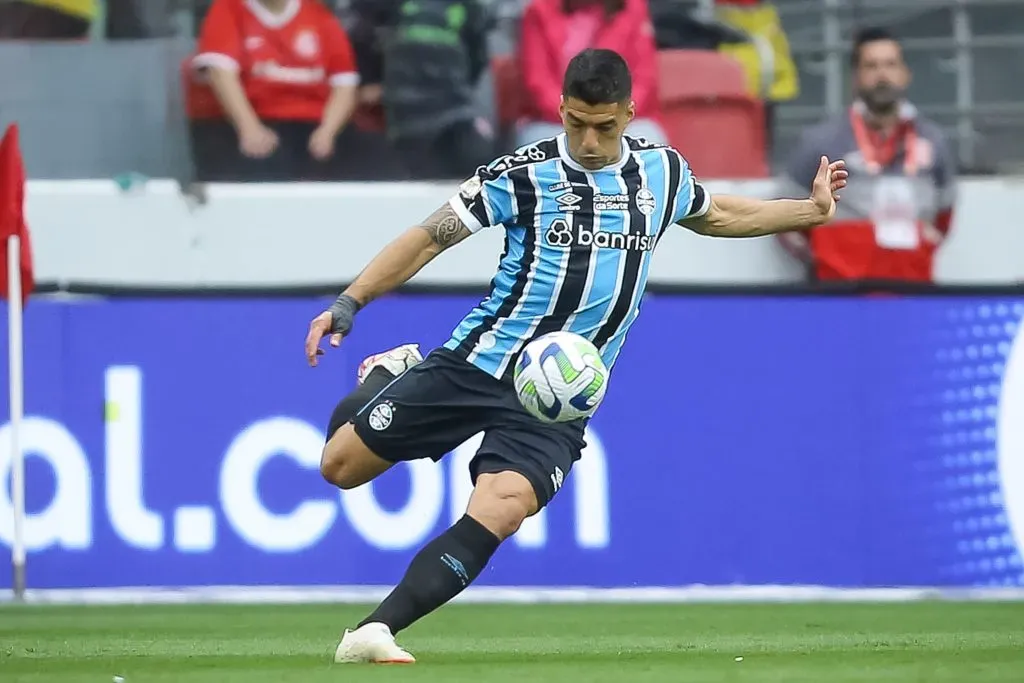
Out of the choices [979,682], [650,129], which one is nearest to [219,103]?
[650,129]

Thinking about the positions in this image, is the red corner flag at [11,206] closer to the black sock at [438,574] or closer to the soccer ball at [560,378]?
the soccer ball at [560,378]

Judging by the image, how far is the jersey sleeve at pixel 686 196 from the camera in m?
7.25

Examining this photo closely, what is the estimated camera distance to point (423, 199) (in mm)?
12086

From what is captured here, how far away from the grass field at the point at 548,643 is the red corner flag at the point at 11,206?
1779 millimetres

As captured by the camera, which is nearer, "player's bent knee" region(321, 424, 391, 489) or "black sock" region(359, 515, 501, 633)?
"black sock" region(359, 515, 501, 633)

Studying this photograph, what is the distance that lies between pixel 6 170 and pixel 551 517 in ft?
11.1

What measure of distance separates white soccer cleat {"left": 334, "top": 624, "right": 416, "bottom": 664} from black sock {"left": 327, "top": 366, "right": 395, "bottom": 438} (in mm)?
1224

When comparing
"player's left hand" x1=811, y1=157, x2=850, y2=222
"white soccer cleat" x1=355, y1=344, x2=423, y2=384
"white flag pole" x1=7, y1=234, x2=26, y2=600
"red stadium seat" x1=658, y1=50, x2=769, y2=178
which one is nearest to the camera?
"player's left hand" x1=811, y1=157, x2=850, y2=222

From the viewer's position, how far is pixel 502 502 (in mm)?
6672

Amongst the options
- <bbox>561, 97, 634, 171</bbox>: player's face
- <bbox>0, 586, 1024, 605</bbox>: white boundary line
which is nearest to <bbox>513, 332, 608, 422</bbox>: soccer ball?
<bbox>561, 97, 634, 171</bbox>: player's face

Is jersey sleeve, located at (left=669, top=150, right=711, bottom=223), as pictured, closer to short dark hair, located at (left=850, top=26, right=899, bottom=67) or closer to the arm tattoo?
the arm tattoo

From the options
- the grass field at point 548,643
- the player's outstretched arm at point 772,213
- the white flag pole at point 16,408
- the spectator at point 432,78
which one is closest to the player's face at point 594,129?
the player's outstretched arm at point 772,213

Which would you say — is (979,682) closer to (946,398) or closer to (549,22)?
(946,398)

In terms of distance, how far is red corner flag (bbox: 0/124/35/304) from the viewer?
10.6 meters
